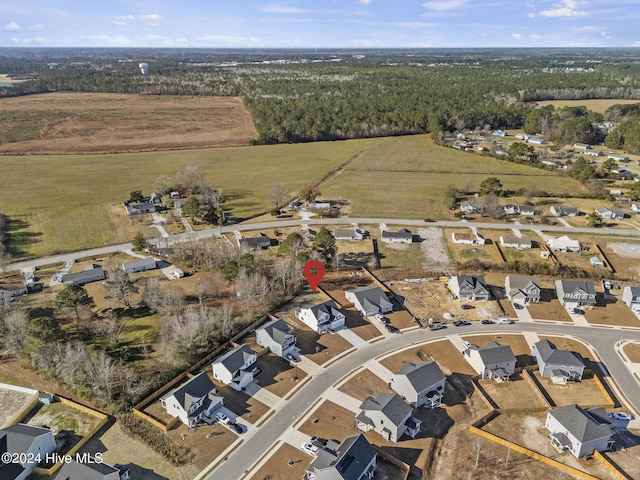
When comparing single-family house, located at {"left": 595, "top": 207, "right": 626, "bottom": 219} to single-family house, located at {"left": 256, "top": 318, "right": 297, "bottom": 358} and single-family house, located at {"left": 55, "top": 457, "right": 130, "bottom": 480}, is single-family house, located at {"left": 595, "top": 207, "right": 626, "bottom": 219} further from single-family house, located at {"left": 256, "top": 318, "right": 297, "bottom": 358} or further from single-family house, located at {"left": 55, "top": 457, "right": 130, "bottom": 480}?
single-family house, located at {"left": 55, "top": 457, "right": 130, "bottom": 480}

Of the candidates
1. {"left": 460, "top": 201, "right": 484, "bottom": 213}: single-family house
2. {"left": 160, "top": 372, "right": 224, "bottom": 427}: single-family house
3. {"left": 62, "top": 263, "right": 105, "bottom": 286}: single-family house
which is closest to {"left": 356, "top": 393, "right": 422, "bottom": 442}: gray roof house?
{"left": 160, "top": 372, "right": 224, "bottom": 427}: single-family house

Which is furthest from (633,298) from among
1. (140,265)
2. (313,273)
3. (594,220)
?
(140,265)

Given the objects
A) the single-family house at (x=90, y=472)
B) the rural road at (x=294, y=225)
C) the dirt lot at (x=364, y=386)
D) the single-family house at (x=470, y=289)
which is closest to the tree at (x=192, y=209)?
the rural road at (x=294, y=225)

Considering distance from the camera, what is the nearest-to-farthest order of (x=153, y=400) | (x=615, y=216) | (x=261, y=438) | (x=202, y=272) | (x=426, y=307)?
(x=261, y=438) → (x=153, y=400) → (x=426, y=307) → (x=202, y=272) → (x=615, y=216)

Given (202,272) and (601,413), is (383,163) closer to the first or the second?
(202,272)

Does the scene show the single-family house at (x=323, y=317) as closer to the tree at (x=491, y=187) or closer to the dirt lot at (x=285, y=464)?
the dirt lot at (x=285, y=464)

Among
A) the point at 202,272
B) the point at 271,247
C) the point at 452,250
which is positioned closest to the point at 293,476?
the point at 202,272
